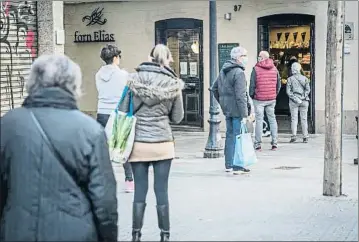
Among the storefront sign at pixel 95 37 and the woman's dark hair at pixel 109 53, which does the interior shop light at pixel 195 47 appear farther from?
the woman's dark hair at pixel 109 53

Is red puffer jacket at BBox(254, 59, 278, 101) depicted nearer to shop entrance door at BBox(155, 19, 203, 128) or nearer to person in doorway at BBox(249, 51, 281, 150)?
person in doorway at BBox(249, 51, 281, 150)

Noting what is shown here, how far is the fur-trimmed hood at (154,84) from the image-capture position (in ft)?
20.0

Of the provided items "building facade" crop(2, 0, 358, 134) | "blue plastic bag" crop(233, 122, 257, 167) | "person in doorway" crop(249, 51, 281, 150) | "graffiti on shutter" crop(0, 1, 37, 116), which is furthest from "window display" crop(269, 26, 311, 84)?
"blue plastic bag" crop(233, 122, 257, 167)

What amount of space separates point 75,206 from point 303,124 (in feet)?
37.6

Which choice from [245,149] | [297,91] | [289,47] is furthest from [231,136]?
[289,47]

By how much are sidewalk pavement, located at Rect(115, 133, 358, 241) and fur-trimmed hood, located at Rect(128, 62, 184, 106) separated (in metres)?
1.34

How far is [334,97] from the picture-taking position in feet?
27.5

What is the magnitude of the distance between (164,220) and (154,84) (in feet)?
3.84

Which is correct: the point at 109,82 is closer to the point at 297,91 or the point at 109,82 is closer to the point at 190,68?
the point at 297,91

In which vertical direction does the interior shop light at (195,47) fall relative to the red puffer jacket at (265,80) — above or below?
above

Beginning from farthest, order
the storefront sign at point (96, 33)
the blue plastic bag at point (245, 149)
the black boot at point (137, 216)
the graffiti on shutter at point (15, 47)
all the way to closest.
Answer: the storefront sign at point (96, 33) → the graffiti on shutter at point (15, 47) → the blue plastic bag at point (245, 149) → the black boot at point (137, 216)

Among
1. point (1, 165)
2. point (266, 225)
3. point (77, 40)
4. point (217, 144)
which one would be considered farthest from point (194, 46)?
point (1, 165)

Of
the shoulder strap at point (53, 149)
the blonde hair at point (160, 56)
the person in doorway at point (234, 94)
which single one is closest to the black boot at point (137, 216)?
the blonde hair at point (160, 56)

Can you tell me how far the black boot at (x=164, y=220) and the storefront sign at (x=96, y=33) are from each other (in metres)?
12.5
